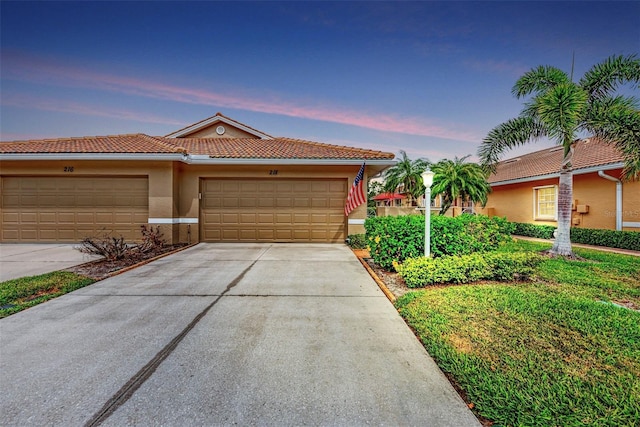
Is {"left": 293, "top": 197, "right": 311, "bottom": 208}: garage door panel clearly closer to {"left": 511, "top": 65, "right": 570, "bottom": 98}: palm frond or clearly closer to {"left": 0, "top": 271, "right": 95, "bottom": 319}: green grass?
{"left": 0, "top": 271, "right": 95, "bottom": 319}: green grass

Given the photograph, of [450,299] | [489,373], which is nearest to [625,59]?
[450,299]

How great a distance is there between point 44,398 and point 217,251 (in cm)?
689

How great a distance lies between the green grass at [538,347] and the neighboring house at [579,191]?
702 cm

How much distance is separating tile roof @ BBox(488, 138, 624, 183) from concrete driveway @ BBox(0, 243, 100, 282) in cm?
1294

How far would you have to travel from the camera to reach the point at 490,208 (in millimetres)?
16859

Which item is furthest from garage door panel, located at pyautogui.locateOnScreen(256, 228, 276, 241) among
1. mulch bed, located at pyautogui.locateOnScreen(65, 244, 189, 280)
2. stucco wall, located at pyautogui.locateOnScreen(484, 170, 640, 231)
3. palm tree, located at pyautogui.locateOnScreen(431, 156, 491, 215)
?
stucco wall, located at pyautogui.locateOnScreen(484, 170, 640, 231)

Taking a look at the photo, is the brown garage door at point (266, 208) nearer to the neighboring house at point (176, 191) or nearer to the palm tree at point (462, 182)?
the neighboring house at point (176, 191)

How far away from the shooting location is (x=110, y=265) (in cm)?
686

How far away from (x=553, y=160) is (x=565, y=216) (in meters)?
8.05

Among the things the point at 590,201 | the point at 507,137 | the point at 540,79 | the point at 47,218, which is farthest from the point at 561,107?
the point at 47,218

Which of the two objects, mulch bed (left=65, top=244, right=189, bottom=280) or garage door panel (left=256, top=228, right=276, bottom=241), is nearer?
mulch bed (left=65, top=244, right=189, bottom=280)

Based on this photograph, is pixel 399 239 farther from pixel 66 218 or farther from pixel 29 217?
pixel 29 217

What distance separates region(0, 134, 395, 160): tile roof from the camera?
32.0 feet

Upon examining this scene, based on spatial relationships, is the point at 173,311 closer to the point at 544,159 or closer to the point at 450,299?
the point at 450,299
